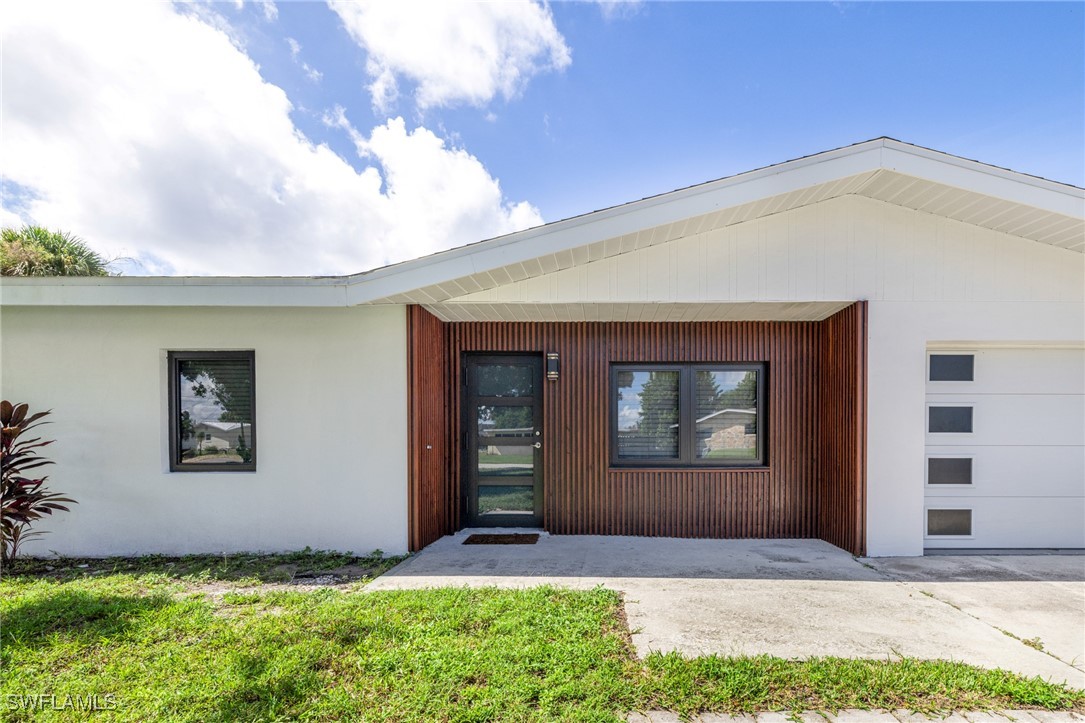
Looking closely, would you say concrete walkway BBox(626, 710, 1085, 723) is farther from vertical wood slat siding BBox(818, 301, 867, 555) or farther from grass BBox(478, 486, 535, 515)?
grass BBox(478, 486, 535, 515)

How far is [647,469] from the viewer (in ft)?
18.3

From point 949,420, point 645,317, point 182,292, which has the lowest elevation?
point 949,420

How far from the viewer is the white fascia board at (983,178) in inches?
162

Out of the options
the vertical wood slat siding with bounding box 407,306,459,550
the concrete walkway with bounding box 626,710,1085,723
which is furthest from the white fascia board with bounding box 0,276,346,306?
the concrete walkway with bounding box 626,710,1085,723

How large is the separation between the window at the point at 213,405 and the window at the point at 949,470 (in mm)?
7217

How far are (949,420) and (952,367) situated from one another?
57 centimetres

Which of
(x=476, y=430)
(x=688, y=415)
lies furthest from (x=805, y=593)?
(x=476, y=430)

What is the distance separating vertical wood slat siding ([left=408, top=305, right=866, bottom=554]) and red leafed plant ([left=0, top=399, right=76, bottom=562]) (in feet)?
11.8

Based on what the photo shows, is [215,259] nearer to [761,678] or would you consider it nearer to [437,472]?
[437,472]

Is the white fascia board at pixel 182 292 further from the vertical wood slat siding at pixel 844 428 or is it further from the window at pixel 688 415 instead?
the vertical wood slat siding at pixel 844 428

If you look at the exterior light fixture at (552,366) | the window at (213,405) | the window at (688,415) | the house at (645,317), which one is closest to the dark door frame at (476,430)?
the exterior light fixture at (552,366)

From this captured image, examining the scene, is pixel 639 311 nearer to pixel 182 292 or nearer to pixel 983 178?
pixel 983 178

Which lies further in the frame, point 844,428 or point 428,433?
point 428,433

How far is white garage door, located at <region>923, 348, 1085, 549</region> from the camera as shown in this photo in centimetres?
504
